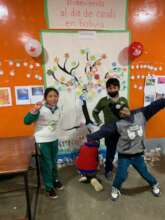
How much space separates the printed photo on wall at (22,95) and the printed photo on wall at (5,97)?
0.32ft

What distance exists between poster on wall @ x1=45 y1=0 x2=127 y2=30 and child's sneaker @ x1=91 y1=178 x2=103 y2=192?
1906 mm

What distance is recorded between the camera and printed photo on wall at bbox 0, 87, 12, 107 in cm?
253

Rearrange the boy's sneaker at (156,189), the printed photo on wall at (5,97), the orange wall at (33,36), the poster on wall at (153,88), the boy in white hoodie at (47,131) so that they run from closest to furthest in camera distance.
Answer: the boy in white hoodie at (47,131)
the boy's sneaker at (156,189)
the orange wall at (33,36)
the printed photo on wall at (5,97)
the poster on wall at (153,88)

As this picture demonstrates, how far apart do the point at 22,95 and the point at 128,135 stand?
4.69 ft

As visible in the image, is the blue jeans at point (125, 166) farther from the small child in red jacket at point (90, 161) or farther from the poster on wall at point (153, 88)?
the poster on wall at point (153, 88)

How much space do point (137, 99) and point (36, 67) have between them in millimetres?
1496

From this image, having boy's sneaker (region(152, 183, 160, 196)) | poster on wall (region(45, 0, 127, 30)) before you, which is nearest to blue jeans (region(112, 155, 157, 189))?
boy's sneaker (region(152, 183, 160, 196))

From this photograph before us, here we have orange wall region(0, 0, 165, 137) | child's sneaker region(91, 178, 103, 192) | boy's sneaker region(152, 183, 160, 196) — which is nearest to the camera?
boy's sneaker region(152, 183, 160, 196)

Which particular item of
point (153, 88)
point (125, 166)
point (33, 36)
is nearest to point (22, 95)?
point (33, 36)

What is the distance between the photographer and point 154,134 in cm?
309

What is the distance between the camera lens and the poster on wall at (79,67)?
2.58 m

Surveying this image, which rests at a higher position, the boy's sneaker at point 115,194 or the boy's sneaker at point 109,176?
the boy's sneaker at point 115,194

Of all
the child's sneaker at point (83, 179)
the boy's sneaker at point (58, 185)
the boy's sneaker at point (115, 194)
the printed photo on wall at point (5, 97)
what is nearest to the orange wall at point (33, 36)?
the printed photo on wall at point (5, 97)

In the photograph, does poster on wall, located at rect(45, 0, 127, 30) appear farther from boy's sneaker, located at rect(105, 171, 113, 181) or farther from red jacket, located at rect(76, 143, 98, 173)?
boy's sneaker, located at rect(105, 171, 113, 181)
